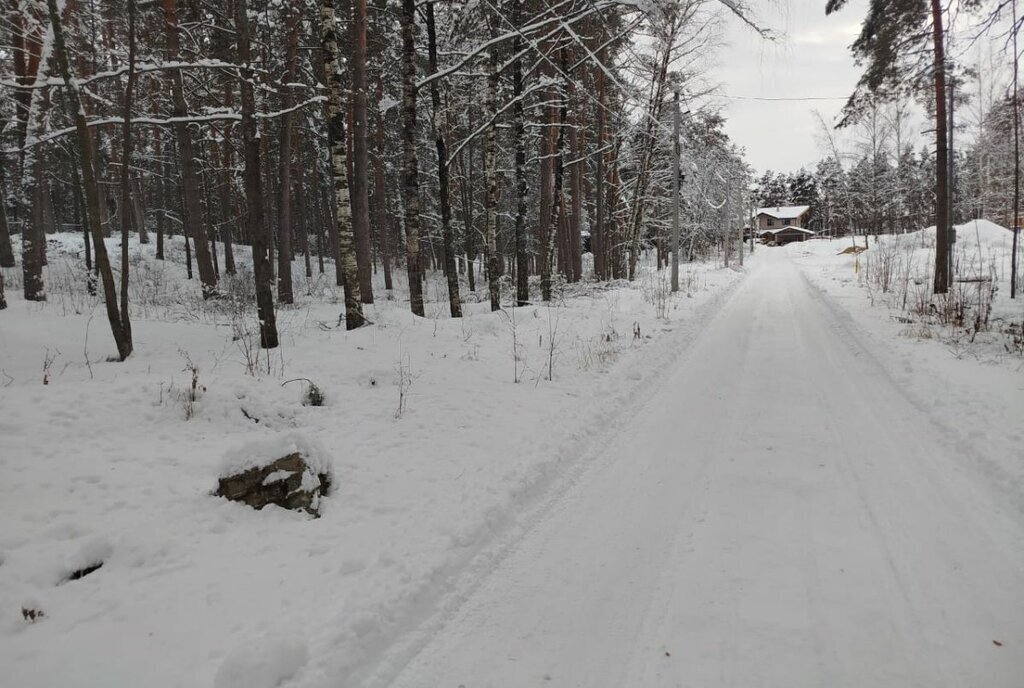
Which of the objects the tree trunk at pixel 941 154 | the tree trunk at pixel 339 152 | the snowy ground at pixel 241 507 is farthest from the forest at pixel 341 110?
the tree trunk at pixel 941 154

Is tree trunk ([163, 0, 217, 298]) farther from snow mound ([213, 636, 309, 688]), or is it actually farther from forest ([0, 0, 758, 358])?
snow mound ([213, 636, 309, 688])

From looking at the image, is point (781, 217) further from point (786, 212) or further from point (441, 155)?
point (441, 155)

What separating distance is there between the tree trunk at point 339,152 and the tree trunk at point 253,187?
119 cm

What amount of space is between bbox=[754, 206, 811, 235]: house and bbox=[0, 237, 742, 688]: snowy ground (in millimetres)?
97348

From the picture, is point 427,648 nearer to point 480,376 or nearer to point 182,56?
point 480,376

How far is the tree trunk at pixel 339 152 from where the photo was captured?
7746 mm

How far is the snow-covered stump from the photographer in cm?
369

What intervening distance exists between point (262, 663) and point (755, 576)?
→ 274cm

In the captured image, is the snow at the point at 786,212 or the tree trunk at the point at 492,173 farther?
the snow at the point at 786,212

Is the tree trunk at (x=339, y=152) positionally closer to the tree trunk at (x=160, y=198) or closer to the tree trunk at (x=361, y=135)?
the tree trunk at (x=361, y=135)

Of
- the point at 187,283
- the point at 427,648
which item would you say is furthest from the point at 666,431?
the point at 187,283

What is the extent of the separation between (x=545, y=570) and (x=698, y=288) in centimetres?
1888

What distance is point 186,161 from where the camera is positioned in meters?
13.3

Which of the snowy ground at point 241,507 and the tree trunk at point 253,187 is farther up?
the tree trunk at point 253,187
